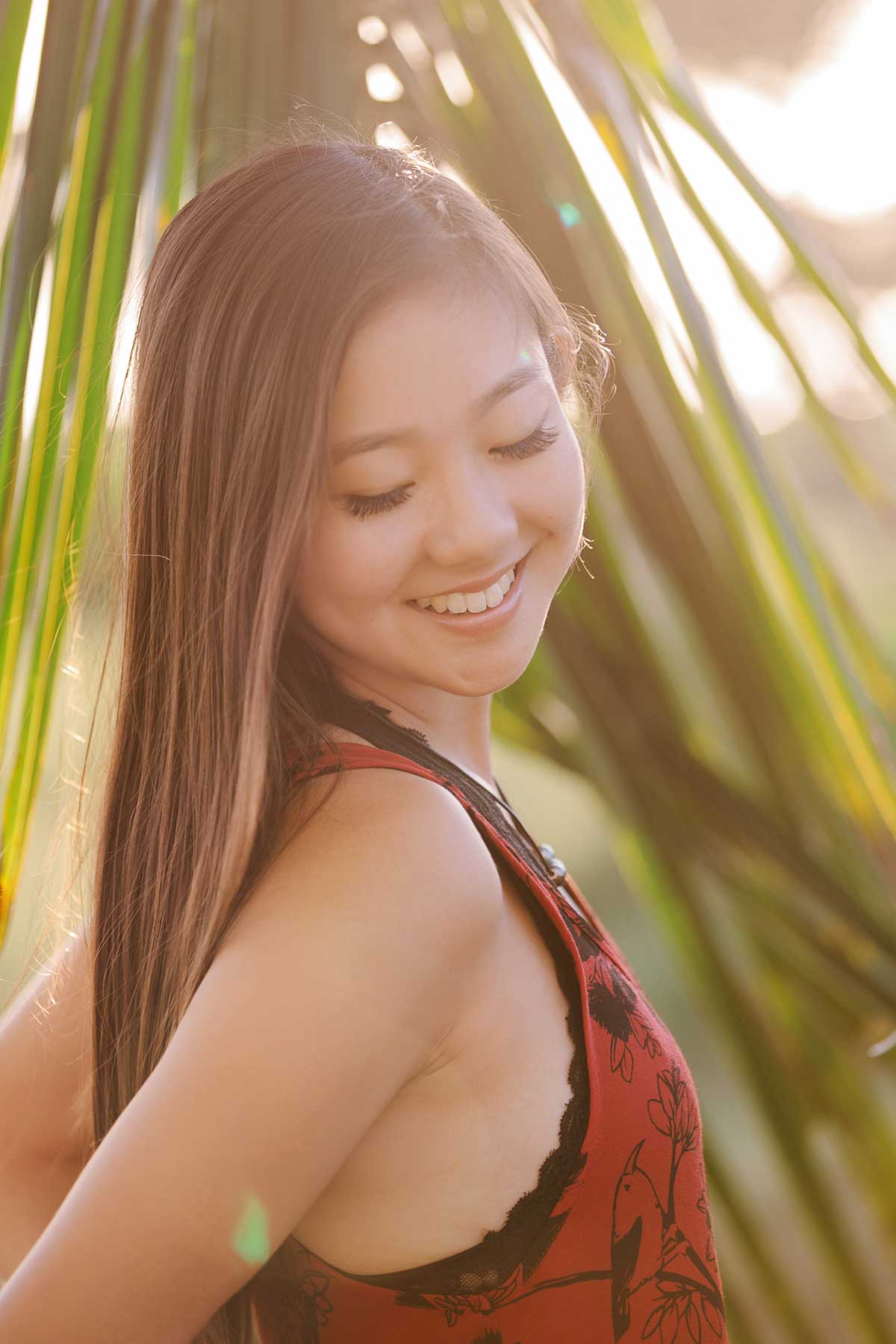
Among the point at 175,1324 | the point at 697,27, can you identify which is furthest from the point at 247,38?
the point at 697,27

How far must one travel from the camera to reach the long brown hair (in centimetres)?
71

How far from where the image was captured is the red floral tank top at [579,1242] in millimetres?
671

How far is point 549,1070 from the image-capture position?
2.26 ft

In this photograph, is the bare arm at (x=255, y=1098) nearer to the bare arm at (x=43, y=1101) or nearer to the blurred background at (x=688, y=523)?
the blurred background at (x=688, y=523)

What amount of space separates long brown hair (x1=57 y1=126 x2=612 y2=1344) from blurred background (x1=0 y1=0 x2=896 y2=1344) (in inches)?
1.6

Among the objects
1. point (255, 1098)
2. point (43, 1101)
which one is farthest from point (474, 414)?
point (43, 1101)

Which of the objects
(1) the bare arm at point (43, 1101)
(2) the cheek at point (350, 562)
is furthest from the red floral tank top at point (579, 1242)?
(1) the bare arm at point (43, 1101)

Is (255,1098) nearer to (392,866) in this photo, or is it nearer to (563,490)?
(392,866)

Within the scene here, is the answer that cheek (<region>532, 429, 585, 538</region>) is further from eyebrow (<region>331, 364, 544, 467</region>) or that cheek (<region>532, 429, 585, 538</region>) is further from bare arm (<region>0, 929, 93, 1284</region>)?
bare arm (<region>0, 929, 93, 1284</region>)

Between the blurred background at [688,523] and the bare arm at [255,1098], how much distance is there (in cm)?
19

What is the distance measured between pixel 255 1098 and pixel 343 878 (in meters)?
0.11

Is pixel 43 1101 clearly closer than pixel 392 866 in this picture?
No

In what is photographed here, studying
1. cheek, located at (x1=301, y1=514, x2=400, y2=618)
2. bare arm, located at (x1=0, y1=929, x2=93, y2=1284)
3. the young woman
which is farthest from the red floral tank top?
bare arm, located at (x1=0, y1=929, x2=93, y2=1284)

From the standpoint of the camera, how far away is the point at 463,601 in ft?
2.59
